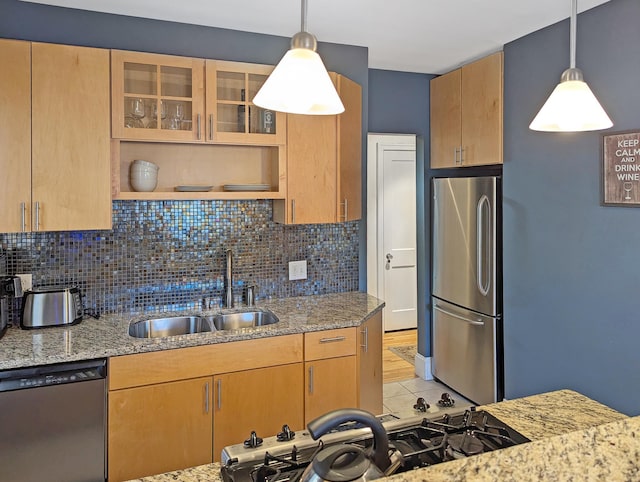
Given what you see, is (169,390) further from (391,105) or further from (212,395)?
(391,105)

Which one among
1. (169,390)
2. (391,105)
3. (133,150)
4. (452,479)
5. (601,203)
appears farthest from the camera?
(391,105)

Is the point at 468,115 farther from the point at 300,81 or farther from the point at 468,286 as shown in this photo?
the point at 300,81

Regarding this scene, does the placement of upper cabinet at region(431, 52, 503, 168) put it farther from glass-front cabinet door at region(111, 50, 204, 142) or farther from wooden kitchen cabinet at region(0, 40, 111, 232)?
wooden kitchen cabinet at region(0, 40, 111, 232)

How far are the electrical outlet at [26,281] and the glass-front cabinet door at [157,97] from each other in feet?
2.95

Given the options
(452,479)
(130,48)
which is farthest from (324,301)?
(452,479)

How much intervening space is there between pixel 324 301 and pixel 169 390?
45.2 inches

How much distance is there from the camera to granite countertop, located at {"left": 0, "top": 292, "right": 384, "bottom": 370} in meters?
2.18

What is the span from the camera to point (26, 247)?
8.70ft

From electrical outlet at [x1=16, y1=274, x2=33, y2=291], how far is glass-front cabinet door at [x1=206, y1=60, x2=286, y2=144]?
122cm

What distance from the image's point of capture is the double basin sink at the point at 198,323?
2811 mm

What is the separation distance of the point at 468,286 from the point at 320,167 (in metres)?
1.47

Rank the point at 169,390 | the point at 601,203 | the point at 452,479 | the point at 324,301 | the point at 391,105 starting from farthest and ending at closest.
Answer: the point at 391,105 < the point at 324,301 < the point at 601,203 < the point at 169,390 < the point at 452,479

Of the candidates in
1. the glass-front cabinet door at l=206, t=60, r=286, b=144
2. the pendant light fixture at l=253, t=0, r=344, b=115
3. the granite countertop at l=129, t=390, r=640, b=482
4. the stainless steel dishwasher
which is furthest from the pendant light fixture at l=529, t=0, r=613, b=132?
the stainless steel dishwasher

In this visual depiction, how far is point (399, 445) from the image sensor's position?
1240 mm
